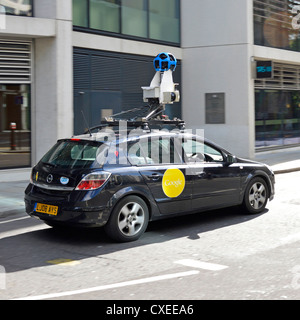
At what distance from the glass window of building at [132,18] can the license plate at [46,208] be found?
31.4 ft

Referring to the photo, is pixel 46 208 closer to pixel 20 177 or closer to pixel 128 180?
pixel 128 180

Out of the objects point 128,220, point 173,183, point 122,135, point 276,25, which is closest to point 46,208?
point 128,220

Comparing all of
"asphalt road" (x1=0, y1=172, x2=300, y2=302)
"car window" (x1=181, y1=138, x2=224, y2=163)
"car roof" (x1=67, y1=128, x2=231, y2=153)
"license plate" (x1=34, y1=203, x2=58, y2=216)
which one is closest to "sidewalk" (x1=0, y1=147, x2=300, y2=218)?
"asphalt road" (x1=0, y1=172, x2=300, y2=302)

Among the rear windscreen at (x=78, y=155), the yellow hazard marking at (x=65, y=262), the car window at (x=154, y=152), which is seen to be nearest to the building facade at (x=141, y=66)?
the rear windscreen at (x=78, y=155)

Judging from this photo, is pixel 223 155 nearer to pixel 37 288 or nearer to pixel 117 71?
pixel 37 288

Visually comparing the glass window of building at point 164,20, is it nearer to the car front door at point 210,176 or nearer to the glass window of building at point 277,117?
the glass window of building at point 277,117

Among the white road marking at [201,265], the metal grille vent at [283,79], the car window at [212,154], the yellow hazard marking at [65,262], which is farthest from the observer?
the metal grille vent at [283,79]

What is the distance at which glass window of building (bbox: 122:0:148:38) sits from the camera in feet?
56.9

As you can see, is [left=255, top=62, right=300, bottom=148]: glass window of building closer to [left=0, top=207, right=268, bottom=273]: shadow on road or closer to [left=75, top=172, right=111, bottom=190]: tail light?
[left=0, top=207, right=268, bottom=273]: shadow on road

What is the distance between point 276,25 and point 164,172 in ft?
53.2

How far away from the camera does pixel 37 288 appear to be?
17.1 feet

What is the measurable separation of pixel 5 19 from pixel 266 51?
1080 cm

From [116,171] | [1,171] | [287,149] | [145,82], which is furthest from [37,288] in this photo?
[287,149]

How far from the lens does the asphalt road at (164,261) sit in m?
5.07
